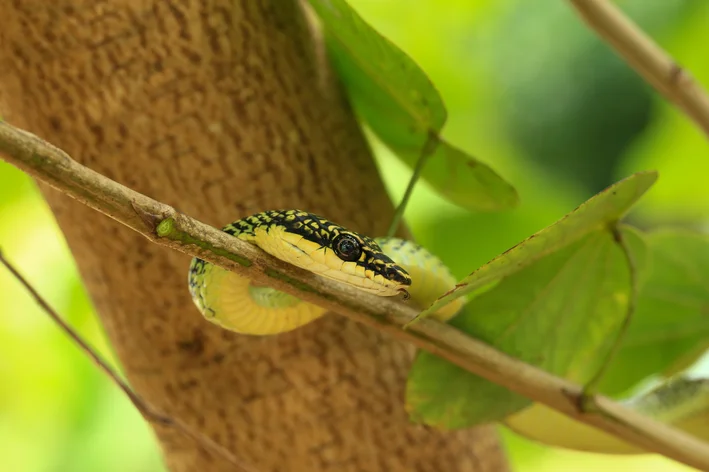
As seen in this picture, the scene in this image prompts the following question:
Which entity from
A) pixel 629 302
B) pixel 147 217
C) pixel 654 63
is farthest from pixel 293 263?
pixel 654 63

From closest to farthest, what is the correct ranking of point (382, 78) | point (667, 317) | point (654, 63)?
point (382, 78), point (654, 63), point (667, 317)

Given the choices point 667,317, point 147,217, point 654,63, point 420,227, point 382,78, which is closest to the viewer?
point 147,217

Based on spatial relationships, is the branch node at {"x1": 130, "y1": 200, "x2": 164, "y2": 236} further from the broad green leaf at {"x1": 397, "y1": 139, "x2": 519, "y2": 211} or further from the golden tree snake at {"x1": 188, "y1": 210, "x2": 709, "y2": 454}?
the broad green leaf at {"x1": 397, "y1": 139, "x2": 519, "y2": 211}

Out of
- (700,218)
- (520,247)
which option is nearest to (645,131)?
(700,218)

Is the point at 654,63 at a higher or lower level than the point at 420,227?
higher

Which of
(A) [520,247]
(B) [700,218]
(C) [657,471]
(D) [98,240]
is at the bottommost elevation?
(C) [657,471]

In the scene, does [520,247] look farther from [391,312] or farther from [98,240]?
[98,240]

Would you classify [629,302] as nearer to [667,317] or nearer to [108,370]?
[667,317]

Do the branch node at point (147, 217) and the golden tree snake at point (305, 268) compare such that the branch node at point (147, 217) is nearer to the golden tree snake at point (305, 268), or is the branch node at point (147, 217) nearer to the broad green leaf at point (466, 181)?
the golden tree snake at point (305, 268)
